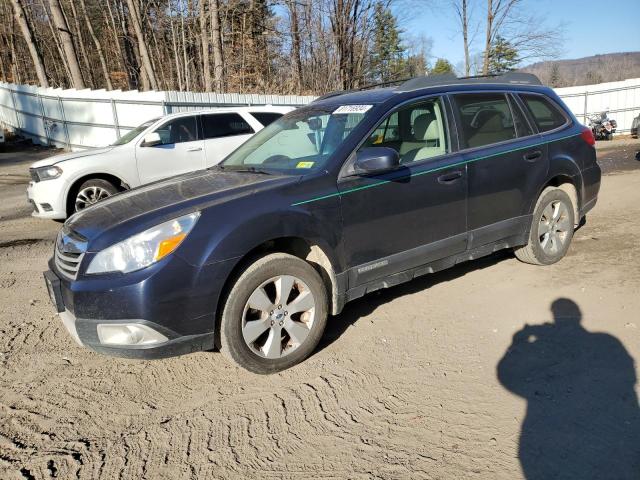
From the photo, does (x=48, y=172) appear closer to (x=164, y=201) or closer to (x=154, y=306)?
(x=164, y=201)

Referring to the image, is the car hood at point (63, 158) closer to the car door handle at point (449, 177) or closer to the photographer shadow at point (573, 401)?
the car door handle at point (449, 177)

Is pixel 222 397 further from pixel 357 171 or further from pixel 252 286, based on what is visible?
pixel 357 171

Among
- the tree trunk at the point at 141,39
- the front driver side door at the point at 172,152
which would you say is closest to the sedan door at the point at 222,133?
the front driver side door at the point at 172,152

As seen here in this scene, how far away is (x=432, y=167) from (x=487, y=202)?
71 cm

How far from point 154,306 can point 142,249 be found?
34cm

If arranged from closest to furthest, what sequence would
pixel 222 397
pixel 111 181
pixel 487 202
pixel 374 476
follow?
pixel 374 476, pixel 222 397, pixel 487 202, pixel 111 181

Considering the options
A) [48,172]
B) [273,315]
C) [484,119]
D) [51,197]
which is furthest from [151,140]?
[273,315]

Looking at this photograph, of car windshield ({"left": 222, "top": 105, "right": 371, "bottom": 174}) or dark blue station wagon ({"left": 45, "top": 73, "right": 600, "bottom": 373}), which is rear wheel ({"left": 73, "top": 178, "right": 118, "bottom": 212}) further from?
dark blue station wagon ({"left": 45, "top": 73, "right": 600, "bottom": 373})

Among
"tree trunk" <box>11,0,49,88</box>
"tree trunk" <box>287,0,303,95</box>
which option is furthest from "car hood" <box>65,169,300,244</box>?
"tree trunk" <box>11,0,49,88</box>

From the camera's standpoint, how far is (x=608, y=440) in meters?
2.47

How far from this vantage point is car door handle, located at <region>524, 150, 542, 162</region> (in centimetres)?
461

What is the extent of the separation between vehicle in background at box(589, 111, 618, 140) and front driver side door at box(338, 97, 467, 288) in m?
19.6

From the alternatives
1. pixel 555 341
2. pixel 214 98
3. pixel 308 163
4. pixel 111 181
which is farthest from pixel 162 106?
pixel 555 341

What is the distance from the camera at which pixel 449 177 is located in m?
4.01
